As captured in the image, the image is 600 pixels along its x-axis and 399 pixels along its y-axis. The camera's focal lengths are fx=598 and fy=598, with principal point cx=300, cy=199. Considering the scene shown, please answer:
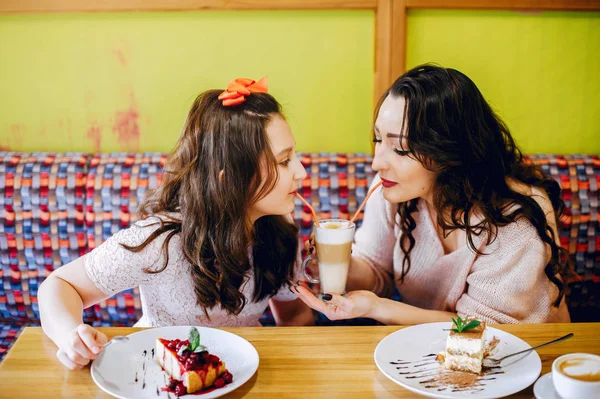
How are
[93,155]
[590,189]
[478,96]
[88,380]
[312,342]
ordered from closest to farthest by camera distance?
[88,380] → [312,342] → [478,96] → [590,189] → [93,155]

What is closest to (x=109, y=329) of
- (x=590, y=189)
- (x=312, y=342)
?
(x=312, y=342)

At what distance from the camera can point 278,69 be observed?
2658 millimetres

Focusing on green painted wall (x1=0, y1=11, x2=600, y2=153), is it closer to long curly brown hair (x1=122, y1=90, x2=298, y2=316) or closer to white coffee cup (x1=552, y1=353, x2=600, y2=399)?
long curly brown hair (x1=122, y1=90, x2=298, y2=316)

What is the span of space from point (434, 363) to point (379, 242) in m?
0.94

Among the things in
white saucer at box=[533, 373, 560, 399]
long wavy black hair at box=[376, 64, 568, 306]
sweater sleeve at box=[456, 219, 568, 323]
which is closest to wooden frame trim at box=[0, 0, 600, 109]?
long wavy black hair at box=[376, 64, 568, 306]

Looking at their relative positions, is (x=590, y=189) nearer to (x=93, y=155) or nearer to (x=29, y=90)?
(x=93, y=155)

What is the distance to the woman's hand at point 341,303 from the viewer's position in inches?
66.3

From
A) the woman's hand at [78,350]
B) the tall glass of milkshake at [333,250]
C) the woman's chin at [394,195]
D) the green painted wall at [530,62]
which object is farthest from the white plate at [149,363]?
the green painted wall at [530,62]

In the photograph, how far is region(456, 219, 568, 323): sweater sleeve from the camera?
1823 millimetres

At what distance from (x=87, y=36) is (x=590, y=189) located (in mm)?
2237

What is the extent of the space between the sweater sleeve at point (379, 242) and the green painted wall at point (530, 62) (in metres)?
0.75

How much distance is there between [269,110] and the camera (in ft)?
5.89

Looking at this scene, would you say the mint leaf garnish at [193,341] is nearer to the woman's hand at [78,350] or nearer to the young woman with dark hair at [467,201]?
the woman's hand at [78,350]

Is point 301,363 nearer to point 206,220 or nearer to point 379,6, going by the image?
point 206,220
